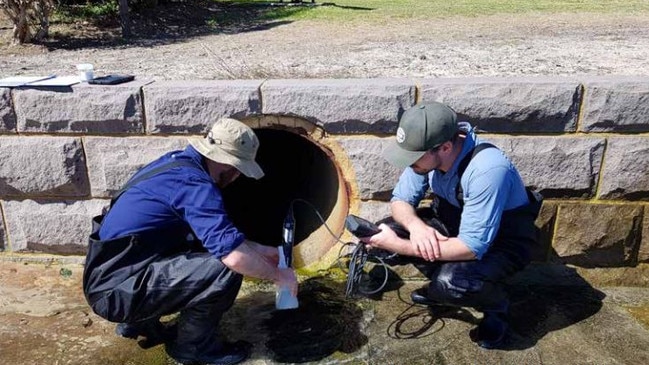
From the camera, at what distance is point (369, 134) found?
13.1 feet

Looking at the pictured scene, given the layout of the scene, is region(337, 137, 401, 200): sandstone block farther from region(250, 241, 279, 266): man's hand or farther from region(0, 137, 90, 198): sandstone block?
region(0, 137, 90, 198): sandstone block

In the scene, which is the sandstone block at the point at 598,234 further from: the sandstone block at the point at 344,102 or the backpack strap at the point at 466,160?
the sandstone block at the point at 344,102

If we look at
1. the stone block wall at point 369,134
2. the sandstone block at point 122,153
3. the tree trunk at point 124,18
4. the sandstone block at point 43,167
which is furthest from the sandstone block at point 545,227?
the tree trunk at point 124,18

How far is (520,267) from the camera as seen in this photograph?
134 inches

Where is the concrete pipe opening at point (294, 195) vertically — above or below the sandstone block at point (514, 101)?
below

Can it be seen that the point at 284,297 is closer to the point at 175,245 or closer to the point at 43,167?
the point at 175,245

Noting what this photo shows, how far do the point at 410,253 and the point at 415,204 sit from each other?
0.45 metres

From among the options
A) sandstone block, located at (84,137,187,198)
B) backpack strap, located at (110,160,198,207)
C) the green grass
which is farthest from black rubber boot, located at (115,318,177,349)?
the green grass

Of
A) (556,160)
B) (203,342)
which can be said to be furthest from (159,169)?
(556,160)

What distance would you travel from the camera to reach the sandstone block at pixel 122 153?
4.09m

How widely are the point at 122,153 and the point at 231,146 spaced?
55.8 inches

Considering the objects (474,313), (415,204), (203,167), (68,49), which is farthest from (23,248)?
(68,49)

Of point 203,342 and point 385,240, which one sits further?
point 385,240

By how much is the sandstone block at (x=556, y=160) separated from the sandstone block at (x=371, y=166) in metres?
0.69
